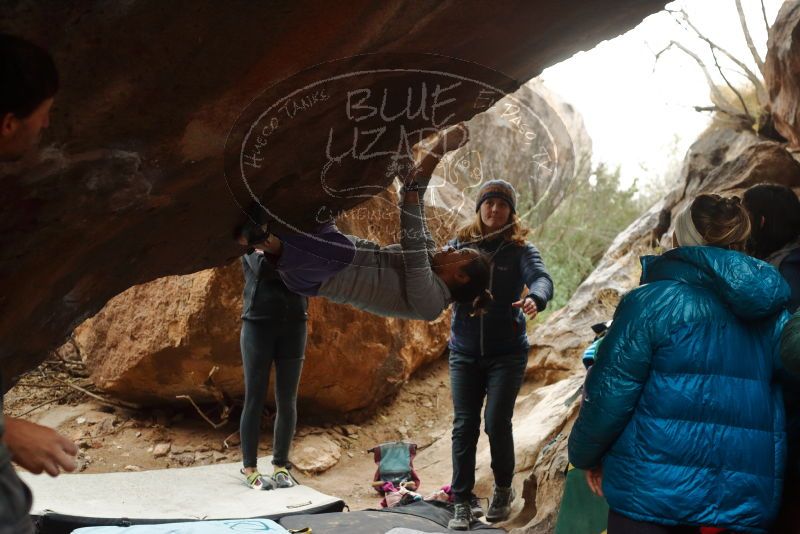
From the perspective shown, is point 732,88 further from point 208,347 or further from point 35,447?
point 35,447

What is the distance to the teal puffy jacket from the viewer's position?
2275 mm

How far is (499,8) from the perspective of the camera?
91.0 inches

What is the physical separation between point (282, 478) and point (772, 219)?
3157mm

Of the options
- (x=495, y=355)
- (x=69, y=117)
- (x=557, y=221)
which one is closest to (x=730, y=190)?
(x=495, y=355)

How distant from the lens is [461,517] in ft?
13.6

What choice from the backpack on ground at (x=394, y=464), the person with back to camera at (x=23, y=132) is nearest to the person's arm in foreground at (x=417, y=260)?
the person with back to camera at (x=23, y=132)

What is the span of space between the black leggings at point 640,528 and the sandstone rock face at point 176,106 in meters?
1.47

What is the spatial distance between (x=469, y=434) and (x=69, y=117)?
277 cm

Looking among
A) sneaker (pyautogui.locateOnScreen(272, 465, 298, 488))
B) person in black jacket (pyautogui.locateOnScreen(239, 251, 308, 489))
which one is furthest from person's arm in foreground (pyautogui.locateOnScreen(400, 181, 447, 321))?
sneaker (pyautogui.locateOnScreen(272, 465, 298, 488))

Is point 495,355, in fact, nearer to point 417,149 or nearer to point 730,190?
point 417,149

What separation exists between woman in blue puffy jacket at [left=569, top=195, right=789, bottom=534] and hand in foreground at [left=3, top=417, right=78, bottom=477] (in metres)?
1.50

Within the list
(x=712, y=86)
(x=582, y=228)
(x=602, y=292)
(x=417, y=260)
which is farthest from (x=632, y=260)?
(x=417, y=260)

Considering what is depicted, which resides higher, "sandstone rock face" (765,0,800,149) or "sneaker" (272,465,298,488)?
"sandstone rock face" (765,0,800,149)

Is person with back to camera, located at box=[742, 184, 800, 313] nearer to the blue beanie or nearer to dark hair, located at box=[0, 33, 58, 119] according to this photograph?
the blue beanie
